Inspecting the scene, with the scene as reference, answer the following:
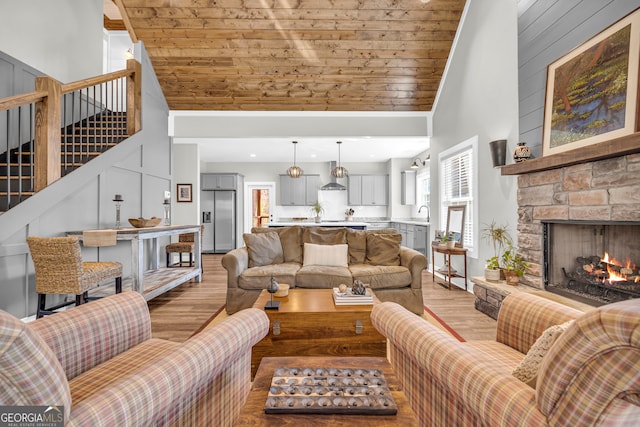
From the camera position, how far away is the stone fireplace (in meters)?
2.18

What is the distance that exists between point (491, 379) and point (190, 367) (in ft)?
2.93

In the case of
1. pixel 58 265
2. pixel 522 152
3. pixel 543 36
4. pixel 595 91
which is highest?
pixel 543 36

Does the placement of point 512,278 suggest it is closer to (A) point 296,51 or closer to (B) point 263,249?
(B) point 263,249

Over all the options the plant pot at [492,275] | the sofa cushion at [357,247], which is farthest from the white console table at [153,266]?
the plant pot at [492,275]

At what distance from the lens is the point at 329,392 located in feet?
3.50

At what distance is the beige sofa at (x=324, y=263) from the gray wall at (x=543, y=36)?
5.58ft

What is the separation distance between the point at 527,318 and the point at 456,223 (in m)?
3.39

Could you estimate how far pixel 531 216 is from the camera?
3.05 metres

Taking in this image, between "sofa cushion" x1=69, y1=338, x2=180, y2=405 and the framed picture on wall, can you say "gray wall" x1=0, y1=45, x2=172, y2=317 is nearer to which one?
the framed picture on wall

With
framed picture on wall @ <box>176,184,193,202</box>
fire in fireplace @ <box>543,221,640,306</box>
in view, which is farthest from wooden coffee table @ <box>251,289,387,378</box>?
framed picture on wall @ <box>176,184,193,202</box>

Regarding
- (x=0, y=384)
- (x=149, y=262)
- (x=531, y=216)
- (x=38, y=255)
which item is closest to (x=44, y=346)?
(x=0, y=384)

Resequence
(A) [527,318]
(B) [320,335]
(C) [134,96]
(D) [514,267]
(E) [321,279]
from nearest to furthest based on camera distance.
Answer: (A) [527,318], (B) [320,335], (D) [514,267], (E) [321,279], (C) [134,96]

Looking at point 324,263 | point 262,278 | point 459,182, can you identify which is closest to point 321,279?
point 324,263

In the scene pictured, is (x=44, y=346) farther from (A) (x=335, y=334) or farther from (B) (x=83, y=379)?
(A) (x=335, y=334)
